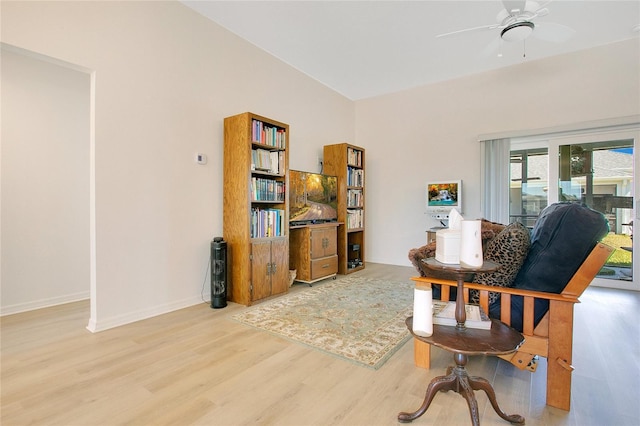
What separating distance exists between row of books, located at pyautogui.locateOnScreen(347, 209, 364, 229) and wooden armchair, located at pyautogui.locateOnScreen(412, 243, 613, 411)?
10.6 feet

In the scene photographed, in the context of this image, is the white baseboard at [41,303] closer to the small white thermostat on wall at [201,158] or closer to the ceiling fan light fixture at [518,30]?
the small white thermostat on wall at [201,158]

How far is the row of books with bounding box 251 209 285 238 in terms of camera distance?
3.33 metres

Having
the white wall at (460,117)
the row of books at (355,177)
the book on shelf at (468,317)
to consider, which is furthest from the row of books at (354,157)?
the book on shelf at (468,317)

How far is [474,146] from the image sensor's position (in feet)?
15.9

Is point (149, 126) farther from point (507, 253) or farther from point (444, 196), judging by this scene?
point (444, 196)

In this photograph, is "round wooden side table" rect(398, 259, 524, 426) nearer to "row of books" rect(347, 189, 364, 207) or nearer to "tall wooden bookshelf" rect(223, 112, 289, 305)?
"tall wooden bookshelf" rect(223, 112, 289, 305)

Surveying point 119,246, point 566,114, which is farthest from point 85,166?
point 566,114

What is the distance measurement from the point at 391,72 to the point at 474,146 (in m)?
1.80

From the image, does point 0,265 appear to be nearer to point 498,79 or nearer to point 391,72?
point 391,72

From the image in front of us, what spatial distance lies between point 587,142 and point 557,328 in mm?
3913

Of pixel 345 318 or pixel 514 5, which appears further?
pixel 345 318

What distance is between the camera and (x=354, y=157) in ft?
16.6

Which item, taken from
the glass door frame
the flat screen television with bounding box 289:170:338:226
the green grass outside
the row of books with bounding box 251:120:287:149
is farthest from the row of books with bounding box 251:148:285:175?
the green grass outside

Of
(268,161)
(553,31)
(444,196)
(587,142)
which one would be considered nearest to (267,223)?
(268,161)
